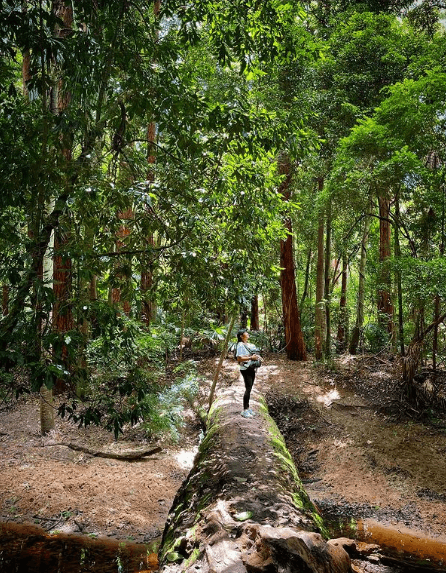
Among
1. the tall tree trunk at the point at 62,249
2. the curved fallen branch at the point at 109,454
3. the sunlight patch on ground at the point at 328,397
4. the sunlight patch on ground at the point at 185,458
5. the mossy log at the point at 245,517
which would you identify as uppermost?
the tall tree trunk at the point at 62,249

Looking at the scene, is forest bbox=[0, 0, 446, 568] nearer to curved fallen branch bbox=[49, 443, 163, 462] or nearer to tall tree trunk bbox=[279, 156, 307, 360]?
curved fallen branch bbox=[49, 443, 163, 462]

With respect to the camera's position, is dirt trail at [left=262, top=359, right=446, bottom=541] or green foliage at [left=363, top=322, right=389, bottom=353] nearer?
dirt trail at [left=262, top=359, right=446, bottom=541]

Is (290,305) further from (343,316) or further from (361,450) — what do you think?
(361,450)

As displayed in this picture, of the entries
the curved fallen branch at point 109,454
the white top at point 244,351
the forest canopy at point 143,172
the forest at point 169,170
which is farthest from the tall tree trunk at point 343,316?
the curved fallen branch at point 109,454

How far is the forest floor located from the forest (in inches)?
28.4

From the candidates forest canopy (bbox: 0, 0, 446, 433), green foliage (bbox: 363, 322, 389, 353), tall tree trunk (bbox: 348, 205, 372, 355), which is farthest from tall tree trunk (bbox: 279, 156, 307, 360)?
forest canopy (bbox: 0, 0, 446, 433)

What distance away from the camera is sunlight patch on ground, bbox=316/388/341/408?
11.1m

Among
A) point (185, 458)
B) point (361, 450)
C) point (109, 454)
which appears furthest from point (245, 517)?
point (361, 450)

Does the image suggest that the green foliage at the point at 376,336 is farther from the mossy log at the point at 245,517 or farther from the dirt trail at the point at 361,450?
the mossy log at the point at 245,517

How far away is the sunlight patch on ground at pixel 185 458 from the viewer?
8555 mm

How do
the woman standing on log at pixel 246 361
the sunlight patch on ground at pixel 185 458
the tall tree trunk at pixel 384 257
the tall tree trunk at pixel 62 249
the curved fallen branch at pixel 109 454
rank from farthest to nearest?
the tall tree trunk at pixel 384 257, the sunlight patch on ground at pixel 185 458, the curved fallen branch at pixel 109 454, the woman standing on log at pixel 246 361, the tall tree trunk at pixel 62 249

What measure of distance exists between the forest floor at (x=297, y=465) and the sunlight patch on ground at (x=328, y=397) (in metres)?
0.03

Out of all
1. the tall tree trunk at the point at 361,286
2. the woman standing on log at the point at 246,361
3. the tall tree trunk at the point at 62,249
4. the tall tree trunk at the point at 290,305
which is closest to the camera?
the tall tree trunk at the point at 62,249

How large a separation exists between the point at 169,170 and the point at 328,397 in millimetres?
8820
